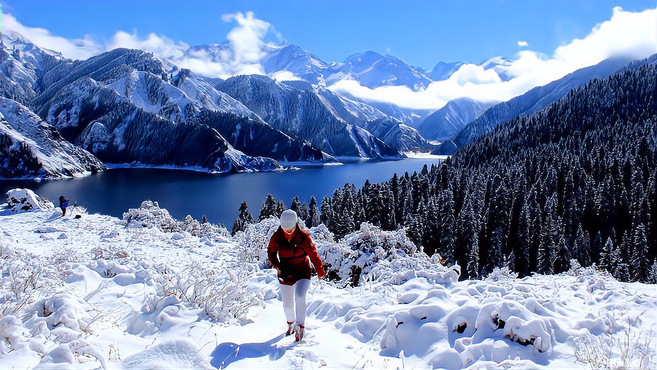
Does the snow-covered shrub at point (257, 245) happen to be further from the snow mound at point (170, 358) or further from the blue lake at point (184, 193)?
the blue lake at point (184, 193)

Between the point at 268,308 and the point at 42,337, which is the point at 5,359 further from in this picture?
the point at 268,308

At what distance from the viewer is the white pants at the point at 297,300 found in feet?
22.1

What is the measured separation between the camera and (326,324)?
7582mm

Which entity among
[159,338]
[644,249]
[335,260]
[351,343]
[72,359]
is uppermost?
[72,359]

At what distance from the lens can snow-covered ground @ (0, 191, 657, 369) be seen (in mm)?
5145

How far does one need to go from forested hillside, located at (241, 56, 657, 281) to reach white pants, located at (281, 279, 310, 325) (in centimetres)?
2435

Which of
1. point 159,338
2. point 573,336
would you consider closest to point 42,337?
point 159,338

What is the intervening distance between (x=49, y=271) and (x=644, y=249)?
54.0 m

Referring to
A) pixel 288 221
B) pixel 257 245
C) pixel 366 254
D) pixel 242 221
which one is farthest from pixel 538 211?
pixel 288 221

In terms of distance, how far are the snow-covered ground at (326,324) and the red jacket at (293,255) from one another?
1.15m

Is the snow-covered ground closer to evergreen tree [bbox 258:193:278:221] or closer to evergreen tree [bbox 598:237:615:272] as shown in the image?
evergreen tree [bbox 598:237:615:272]

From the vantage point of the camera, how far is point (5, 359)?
15.3ft

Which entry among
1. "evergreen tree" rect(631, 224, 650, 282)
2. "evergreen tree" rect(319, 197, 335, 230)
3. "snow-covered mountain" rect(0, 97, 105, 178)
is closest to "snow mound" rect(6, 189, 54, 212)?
"evergreen tree" rect(319, 197, 335, 230)

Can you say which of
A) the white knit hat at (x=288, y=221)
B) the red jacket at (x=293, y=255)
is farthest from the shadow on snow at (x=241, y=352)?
the white knit hat at (x=288, y=221)
